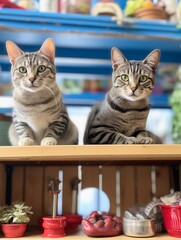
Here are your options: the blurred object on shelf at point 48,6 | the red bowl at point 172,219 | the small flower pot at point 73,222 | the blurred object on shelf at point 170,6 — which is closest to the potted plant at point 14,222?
the small flower pot at point 73,222

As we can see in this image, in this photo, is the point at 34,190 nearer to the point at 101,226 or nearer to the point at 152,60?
the point at 101,226

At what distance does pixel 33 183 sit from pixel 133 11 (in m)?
0.80

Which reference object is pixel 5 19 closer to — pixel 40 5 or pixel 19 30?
pixel 19 30

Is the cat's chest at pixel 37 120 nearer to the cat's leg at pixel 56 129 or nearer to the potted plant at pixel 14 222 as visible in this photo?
the cat's leg at pixel 56 129

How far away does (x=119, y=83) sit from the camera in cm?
88

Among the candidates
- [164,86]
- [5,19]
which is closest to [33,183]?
[5,19]

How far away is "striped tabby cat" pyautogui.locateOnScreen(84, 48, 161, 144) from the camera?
86cm

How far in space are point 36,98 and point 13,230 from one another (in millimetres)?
385

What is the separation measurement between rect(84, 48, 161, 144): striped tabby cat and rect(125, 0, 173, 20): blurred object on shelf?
1.23 ft

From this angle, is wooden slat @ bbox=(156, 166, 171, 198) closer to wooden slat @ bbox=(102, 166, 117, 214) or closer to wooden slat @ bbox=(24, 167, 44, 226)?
wooden slat @ bbox=(102, 166, 117, 214)

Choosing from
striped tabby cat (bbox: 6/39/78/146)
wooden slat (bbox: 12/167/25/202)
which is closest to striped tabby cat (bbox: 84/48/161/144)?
striped tabby cat (bbox: 6/39/78/146)

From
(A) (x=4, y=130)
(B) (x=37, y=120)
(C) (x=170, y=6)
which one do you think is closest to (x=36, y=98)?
(B) (x=37, y=120)

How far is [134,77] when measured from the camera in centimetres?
86

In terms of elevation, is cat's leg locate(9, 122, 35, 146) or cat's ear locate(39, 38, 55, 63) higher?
cat's ear locate(39, 38, 55, 63)
